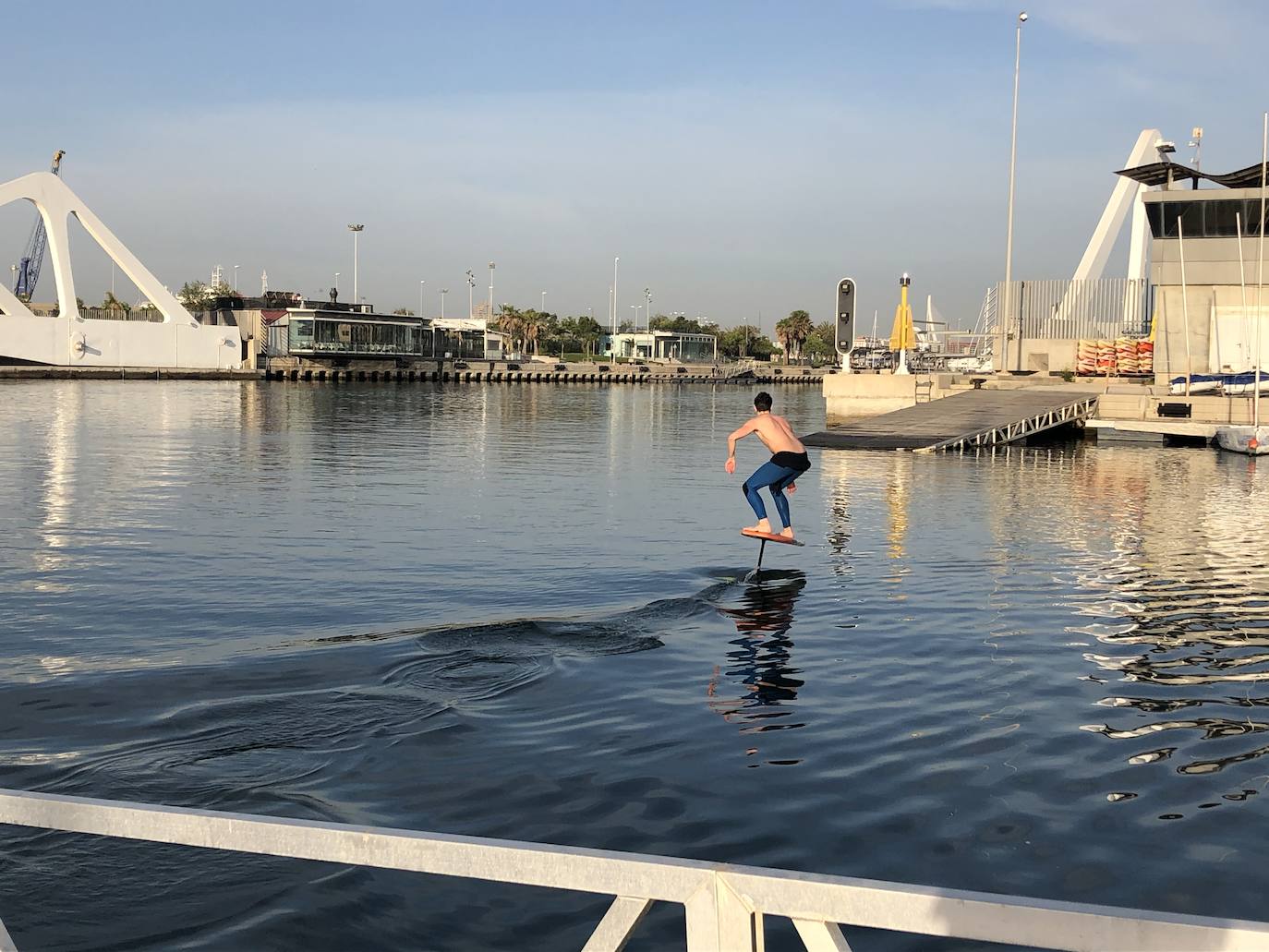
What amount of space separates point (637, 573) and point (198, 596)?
563 cm

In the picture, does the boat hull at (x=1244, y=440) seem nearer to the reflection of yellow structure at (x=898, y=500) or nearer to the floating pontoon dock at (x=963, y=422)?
the floating pontoon dock at (x=963, y=422)

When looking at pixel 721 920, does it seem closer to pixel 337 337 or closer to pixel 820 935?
pixel 820 935

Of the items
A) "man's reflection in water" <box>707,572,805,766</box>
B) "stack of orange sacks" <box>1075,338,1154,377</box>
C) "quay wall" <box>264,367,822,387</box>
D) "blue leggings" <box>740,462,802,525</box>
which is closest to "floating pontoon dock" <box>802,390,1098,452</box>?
"stack of orange sacks" <box>1075,338,1154,377</box>

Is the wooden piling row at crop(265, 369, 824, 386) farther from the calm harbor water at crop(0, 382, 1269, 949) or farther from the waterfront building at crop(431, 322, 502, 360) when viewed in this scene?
the calm harbor water at crop(0, 382, 1269, 949)

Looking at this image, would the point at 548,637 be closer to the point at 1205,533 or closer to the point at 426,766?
the point at 426,766

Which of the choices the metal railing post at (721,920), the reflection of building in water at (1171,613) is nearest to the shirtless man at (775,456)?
the reflection of building in water at (1171,613)

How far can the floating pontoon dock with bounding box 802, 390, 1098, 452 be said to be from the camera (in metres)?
40.5

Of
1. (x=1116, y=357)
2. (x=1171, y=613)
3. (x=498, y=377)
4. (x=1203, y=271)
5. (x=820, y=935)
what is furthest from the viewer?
(x=498, y=377)

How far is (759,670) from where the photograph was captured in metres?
11.0

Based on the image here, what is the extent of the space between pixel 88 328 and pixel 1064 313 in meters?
82.1

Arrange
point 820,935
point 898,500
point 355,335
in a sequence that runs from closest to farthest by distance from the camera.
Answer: point 820,935, point 898,500, point 355,335

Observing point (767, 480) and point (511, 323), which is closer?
point (767, 480)

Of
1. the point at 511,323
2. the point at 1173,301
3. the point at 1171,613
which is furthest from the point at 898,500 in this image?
the point at 511,323

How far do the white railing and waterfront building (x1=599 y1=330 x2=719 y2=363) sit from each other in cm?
17740
